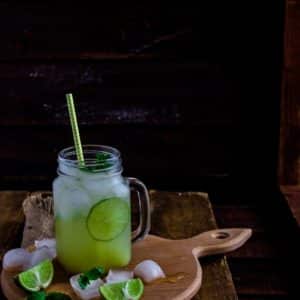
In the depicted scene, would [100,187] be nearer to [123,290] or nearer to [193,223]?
[123,290]

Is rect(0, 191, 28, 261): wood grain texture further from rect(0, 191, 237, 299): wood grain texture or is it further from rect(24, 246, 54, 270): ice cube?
rect(0, 191, 237, 299): wood grain texture

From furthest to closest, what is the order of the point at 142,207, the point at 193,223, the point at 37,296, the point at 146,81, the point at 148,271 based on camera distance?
the point at 146,81, the point at 193,223, the point at 142,207, the point at 148,271, the point at 37,296

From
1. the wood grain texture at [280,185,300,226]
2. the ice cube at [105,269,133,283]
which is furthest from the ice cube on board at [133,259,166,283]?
the wood grain texture at [280,185,300,226]

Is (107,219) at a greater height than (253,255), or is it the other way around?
(107,219)

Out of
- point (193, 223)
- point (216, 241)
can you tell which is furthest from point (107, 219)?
point (193, 223)

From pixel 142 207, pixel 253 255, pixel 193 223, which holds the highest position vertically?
pixel 142 207

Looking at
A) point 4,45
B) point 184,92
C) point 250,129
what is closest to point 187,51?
point 184,92
